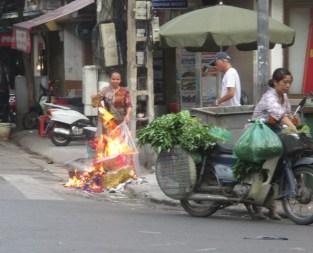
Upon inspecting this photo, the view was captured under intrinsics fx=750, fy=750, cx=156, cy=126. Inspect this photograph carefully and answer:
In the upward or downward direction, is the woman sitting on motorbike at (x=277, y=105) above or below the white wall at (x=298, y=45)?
below

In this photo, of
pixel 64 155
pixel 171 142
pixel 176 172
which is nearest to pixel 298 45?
pixel 64 155

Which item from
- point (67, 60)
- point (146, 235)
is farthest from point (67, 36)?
point (146, 235)

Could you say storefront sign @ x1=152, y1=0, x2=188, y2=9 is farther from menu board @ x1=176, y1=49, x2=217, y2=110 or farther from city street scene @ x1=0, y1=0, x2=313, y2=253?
menu board @ x1=176, y1=49, x2=217, y2=110

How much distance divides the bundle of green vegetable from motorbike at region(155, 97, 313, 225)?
113 millimetres

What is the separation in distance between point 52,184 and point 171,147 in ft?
12.8

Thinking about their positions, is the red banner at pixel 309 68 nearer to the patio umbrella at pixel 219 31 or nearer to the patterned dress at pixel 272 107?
the patio umbrella at pixel 219 31

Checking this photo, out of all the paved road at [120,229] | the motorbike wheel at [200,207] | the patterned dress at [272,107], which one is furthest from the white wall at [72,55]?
the patterned dress at [272,107]

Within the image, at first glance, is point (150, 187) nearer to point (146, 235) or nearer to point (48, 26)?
point (146, 235)

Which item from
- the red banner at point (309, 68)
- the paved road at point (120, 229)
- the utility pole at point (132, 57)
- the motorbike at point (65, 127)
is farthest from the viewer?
the motorbike at point (65, 127)

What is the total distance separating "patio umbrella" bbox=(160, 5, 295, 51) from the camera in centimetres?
1205

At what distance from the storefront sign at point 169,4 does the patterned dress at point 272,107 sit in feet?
23.0

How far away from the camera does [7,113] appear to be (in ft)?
76.9

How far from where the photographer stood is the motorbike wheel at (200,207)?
A: 29.9 feet

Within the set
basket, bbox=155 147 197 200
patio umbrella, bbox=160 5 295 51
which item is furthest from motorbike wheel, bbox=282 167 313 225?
patio umbrella, bbox=160 5 295 51
